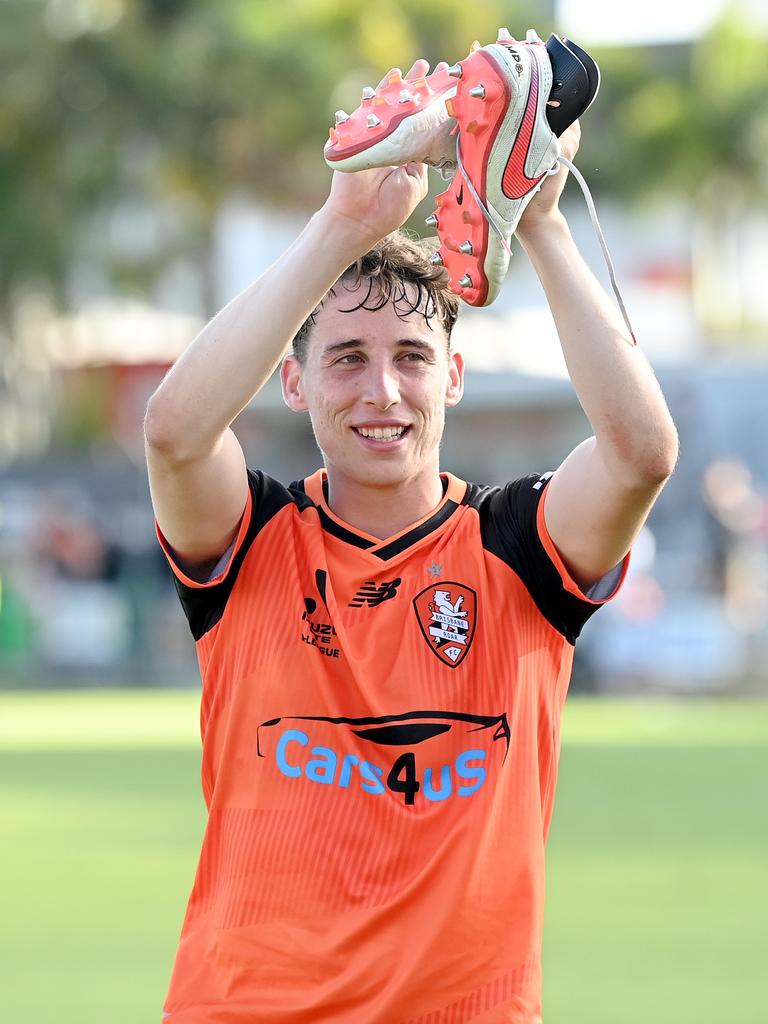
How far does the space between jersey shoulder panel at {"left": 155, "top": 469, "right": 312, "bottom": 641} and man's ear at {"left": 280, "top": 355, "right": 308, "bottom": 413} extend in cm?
19

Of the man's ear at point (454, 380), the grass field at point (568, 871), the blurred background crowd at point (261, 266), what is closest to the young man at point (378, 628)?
the man's ear at point (454, 380)

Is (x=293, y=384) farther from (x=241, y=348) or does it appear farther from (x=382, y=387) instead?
(x=241, y=348)

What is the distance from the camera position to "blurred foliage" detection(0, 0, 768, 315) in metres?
39.2

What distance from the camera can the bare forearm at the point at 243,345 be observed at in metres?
3.43

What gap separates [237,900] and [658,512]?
2378 cm

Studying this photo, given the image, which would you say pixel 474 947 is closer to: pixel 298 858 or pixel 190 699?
pixel 298 858

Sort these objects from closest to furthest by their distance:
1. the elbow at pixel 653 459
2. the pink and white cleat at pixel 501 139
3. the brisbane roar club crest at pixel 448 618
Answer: the pink and white cleat at pixel 501 139, the elbow at pixel 653 459, the brisbane roar club crest at pixel 448 618

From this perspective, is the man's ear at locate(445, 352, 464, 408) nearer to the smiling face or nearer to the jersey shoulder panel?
the smiling face

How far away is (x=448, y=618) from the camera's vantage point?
3.64 m

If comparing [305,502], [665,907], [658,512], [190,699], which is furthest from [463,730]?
[658,512]

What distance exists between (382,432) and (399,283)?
0.32m

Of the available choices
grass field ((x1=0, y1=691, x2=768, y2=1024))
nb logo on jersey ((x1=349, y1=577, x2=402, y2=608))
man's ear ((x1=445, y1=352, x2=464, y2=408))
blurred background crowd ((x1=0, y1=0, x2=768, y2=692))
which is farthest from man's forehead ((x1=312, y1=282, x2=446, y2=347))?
blurred background crowd ((x1=0, y1=0, x2=768, y2=692))

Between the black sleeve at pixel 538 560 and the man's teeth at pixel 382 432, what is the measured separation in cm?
28

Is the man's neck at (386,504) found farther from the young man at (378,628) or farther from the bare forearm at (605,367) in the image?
the bare forearm at (605,367)
